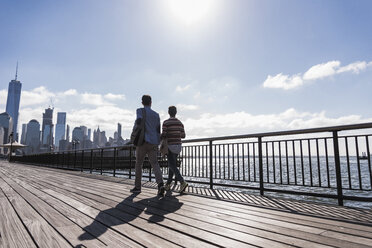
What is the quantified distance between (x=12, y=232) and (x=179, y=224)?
4.77ft

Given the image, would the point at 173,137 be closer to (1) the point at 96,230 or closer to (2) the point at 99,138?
(1) the point at 96,230

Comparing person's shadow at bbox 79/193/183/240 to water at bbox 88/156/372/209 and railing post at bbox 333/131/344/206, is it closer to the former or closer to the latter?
water at bbox 88/156/372/209

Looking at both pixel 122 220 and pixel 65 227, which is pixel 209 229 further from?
pixel 65 227

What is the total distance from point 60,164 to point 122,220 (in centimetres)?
1481

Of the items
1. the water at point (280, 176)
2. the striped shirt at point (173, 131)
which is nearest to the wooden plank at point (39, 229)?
the striped shirt at point (173, 131)

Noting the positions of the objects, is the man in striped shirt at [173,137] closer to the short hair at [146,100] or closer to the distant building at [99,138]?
the short hair at [146,100]

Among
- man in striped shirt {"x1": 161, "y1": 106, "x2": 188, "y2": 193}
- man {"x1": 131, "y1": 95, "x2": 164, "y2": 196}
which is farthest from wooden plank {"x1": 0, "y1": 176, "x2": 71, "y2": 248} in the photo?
man in striped shirt {"x1": 161, "y1": 106, "x2": 188, "y2": 193}

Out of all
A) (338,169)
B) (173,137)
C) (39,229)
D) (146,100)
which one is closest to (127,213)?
(39,229)

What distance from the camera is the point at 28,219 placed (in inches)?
96.0

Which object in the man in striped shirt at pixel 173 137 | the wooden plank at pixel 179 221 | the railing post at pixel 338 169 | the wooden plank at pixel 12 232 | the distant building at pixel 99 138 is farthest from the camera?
the distant building at pixel 99 138

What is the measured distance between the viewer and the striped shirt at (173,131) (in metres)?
4.68

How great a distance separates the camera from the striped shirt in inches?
184

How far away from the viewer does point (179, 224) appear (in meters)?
2.32

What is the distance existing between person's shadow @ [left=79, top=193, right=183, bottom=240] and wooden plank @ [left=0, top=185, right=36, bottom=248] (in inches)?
15.9
